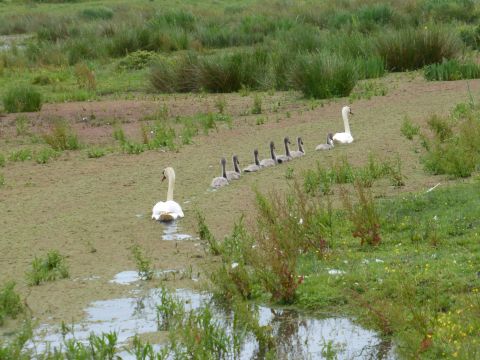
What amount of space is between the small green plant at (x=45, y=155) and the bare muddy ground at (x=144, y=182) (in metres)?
0.14

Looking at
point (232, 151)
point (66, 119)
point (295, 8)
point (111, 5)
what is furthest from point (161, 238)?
point (111, 5)

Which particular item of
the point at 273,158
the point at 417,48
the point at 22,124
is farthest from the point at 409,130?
the point at 417,48

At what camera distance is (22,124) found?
58.5 feet

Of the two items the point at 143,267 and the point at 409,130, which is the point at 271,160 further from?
the point at 143,267

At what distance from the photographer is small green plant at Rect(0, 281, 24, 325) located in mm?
8352

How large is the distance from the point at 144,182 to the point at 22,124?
5223mm

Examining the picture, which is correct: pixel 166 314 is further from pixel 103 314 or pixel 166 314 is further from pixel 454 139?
pixel 454 139

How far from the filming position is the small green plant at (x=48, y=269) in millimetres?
9234

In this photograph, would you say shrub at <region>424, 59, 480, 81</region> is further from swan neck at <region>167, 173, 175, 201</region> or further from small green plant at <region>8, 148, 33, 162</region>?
swan neck at <region>167, 173, 175, 201</region>

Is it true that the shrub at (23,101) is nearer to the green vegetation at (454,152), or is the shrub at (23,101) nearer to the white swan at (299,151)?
the white swan at (299,151)

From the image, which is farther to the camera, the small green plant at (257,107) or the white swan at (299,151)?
the small green plant at (257,107)

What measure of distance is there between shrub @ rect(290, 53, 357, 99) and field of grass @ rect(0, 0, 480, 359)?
0.03m

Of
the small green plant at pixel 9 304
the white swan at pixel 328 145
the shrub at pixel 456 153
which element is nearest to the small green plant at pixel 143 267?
the small green plant at pixel 9 304

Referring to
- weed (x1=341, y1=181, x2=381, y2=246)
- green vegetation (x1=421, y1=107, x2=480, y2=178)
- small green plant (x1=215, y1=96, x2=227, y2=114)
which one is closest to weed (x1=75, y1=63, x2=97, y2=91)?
small green plant (x1=215, y1=96, x2=227, y2=114)
